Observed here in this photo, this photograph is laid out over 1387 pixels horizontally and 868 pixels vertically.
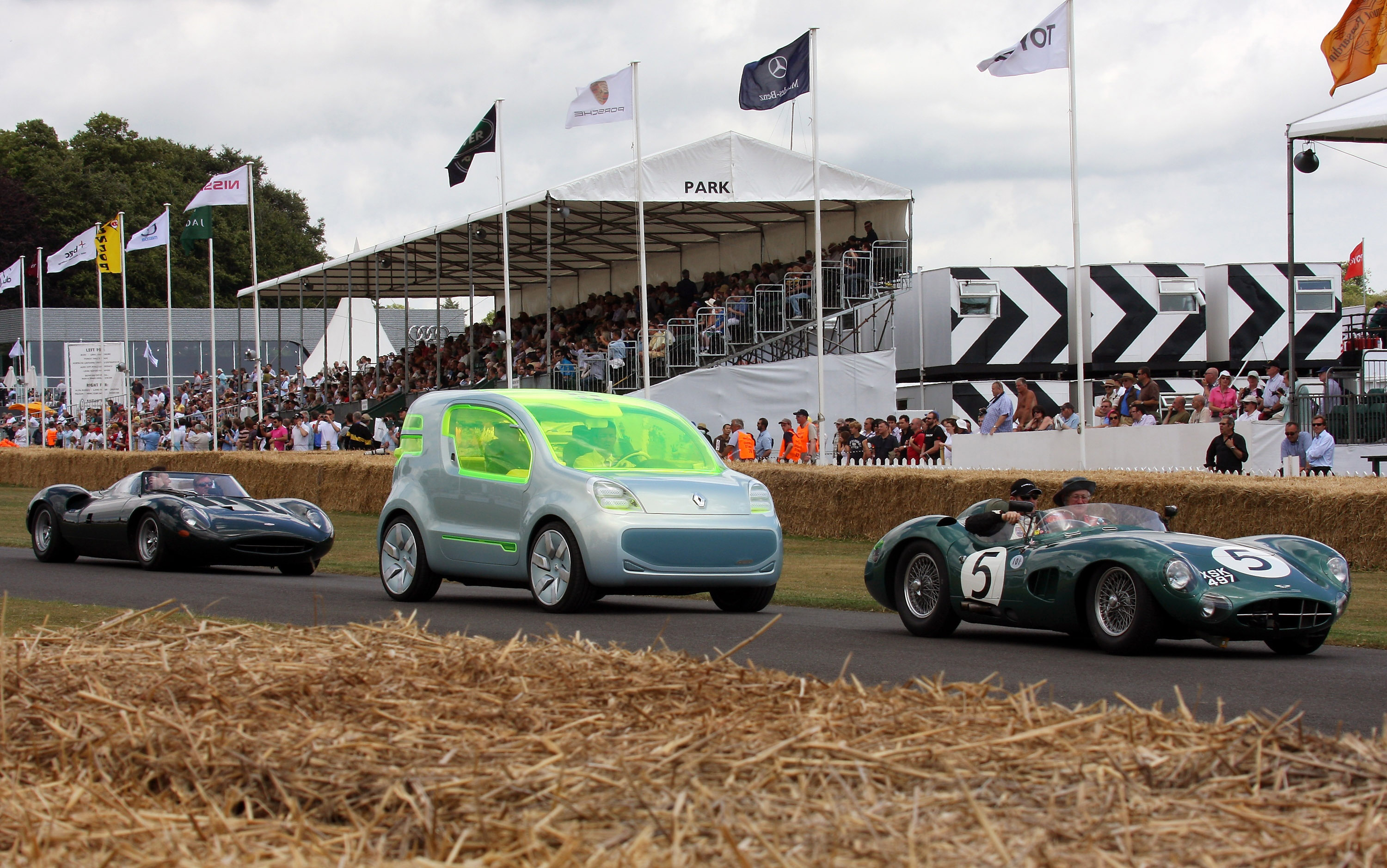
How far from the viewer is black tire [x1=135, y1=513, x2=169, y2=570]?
16.7 m

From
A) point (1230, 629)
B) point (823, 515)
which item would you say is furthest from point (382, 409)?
point (1230, 629)

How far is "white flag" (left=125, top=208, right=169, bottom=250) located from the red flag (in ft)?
110

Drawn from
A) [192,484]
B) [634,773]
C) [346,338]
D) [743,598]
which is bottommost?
[743,598]

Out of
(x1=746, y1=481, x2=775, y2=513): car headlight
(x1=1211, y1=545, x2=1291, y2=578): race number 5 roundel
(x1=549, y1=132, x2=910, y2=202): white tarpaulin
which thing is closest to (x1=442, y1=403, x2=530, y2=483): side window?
(x1=746, y1=481, x2=775, y2=513): car headlight

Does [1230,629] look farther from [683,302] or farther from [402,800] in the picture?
[683,302]

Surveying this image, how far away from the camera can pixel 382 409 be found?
132 ft

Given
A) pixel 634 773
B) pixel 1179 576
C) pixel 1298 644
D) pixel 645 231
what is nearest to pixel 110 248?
pixel 645 231

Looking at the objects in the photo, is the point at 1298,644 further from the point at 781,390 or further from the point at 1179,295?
the point at 1179,295

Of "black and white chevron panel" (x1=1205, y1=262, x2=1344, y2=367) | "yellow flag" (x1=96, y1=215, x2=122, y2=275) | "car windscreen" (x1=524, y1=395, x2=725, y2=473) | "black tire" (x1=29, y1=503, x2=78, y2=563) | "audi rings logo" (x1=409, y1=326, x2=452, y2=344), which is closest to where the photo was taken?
"car windscreen" (x1=524, y1=395, x2=725, y2=473)

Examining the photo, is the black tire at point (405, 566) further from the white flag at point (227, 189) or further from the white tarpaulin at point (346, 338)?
the white tarpaulin at point (346, 338)

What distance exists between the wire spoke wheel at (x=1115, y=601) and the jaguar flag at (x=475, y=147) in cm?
2422

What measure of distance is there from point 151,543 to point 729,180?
61.7 feet

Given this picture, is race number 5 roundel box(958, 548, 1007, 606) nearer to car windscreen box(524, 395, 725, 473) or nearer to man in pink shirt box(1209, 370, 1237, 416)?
car windscreen box(524, 395, 725, 473)

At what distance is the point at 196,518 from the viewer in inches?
653
